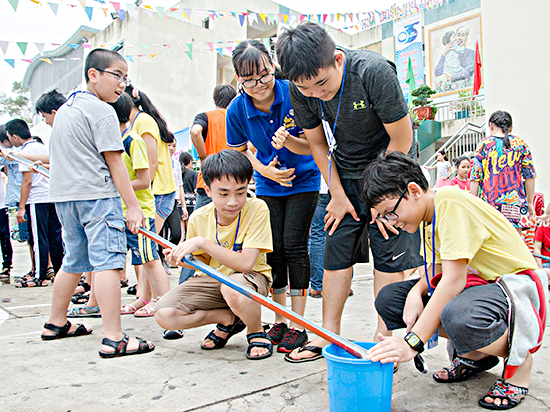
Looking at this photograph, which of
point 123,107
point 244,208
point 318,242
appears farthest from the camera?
point 318,242

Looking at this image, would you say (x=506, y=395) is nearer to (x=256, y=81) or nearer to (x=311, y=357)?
(x=311, y=357)

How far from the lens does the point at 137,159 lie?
8.97 feet

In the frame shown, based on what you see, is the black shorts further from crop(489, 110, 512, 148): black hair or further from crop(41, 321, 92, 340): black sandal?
crop(489, 110, 512, 148): black hair

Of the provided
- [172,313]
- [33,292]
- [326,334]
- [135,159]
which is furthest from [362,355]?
[33,292]

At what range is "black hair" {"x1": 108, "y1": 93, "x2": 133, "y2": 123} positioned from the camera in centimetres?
290

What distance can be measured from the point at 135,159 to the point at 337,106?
144 cm

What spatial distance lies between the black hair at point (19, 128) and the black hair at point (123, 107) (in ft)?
7.21

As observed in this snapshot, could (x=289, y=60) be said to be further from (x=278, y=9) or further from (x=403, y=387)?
(x=278, y=9)

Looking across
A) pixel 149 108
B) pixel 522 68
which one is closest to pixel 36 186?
pixel 149 108

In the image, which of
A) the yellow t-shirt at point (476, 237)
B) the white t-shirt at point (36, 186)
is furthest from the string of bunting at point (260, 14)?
the yellow t-shirt at point (476, 237)

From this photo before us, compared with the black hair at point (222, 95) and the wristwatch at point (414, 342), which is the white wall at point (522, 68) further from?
the wristwatch at point (414, 342)

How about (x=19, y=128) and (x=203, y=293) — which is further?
(x=19, y=128)

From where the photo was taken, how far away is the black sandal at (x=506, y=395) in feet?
4.70

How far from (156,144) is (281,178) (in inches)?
51.0
